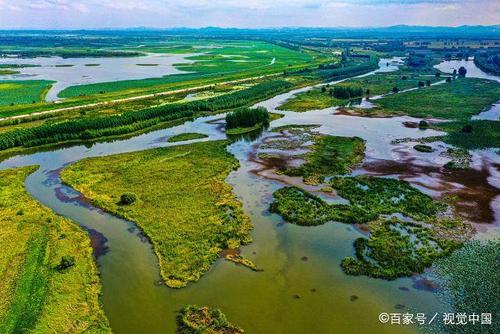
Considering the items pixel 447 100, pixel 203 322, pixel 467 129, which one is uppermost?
pixel 467 129

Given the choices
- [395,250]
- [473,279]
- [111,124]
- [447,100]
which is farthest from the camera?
[447,100]


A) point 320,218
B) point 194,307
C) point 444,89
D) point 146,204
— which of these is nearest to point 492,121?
point 444,89

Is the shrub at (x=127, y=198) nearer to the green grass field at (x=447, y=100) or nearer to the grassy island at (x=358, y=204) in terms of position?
the grassy island at (x=358, y=204)

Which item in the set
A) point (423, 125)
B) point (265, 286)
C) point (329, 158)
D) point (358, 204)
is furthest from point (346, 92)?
point (265, 286)

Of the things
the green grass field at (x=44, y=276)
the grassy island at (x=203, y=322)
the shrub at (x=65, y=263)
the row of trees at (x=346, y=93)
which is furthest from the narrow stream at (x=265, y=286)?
the row of trees at (x=346, y=93)

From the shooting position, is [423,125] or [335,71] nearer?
[423,125]

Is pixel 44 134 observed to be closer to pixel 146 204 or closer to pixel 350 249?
pixel 146 204

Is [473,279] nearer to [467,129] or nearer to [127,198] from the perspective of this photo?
[127,198]
